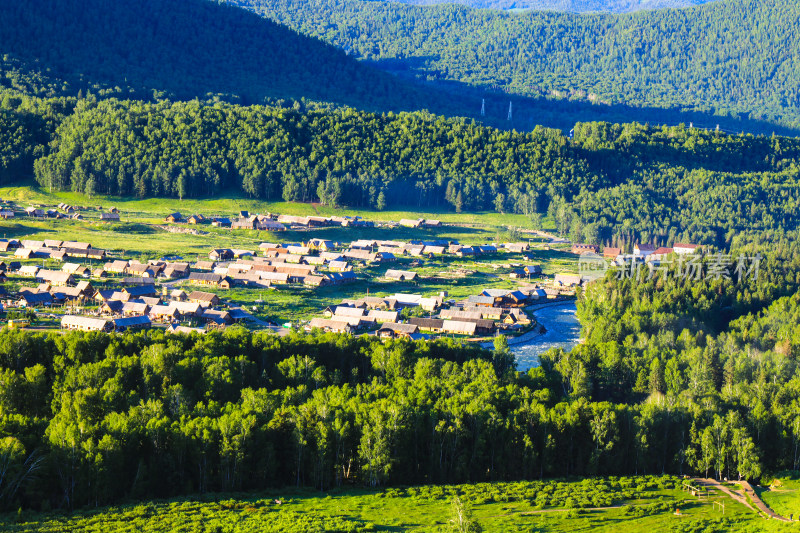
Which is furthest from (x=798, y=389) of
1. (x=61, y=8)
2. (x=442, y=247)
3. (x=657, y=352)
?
(x=61, y=8)

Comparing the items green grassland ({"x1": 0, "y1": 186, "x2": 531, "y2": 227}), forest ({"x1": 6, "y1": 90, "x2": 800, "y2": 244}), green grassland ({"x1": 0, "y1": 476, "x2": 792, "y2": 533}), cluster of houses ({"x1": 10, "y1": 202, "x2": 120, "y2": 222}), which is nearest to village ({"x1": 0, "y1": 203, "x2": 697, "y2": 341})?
cluster of houses ({"x1": 10, "y1": 202, "x2": 120, "y2": 222})

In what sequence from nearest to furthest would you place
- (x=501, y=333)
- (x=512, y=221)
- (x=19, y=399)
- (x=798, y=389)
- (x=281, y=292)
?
(x=19, y=399) < (x=798, y=389) < (x=501, y=333) < (x=281, y=292) < (x=512, y=221)

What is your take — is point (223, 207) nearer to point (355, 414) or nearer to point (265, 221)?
point (265, 221)

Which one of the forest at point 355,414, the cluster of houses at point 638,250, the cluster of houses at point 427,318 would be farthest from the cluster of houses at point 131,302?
the cluster of houses at point 638,250

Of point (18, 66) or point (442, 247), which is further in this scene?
point (18, 66)

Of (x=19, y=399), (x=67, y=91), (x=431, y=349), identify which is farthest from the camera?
(x=67, y=91)

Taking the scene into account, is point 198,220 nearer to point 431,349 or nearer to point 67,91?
point 431,349

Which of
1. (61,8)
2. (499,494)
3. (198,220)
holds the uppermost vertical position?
(61,8)

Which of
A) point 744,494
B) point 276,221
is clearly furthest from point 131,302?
point 276,221
